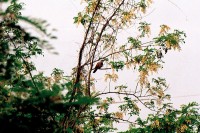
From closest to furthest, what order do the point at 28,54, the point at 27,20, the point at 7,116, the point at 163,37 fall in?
the point at 27,20, the point at 7,116, the point at 28,54, the point at 163,37

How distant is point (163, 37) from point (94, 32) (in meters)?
2.19

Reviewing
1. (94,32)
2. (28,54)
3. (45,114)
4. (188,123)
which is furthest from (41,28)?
(188,123)

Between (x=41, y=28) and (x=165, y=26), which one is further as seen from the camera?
(x=165, y=26)

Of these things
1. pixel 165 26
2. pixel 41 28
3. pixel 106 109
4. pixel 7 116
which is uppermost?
pixel 165 26

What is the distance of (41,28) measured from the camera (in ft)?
9.05

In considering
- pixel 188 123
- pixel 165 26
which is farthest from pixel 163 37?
pixel 188 123

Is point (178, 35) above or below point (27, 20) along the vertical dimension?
above

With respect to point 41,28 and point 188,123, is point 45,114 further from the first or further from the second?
point 188,123

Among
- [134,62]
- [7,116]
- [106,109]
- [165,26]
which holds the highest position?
[165,26]

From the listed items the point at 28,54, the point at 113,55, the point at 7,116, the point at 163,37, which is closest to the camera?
the point at 7,116

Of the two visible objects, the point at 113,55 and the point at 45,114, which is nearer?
the point at 45,114

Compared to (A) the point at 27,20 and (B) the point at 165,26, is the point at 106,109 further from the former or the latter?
(A) the point at 27,20

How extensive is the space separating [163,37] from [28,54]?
3.64 meters

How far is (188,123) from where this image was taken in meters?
10.4
